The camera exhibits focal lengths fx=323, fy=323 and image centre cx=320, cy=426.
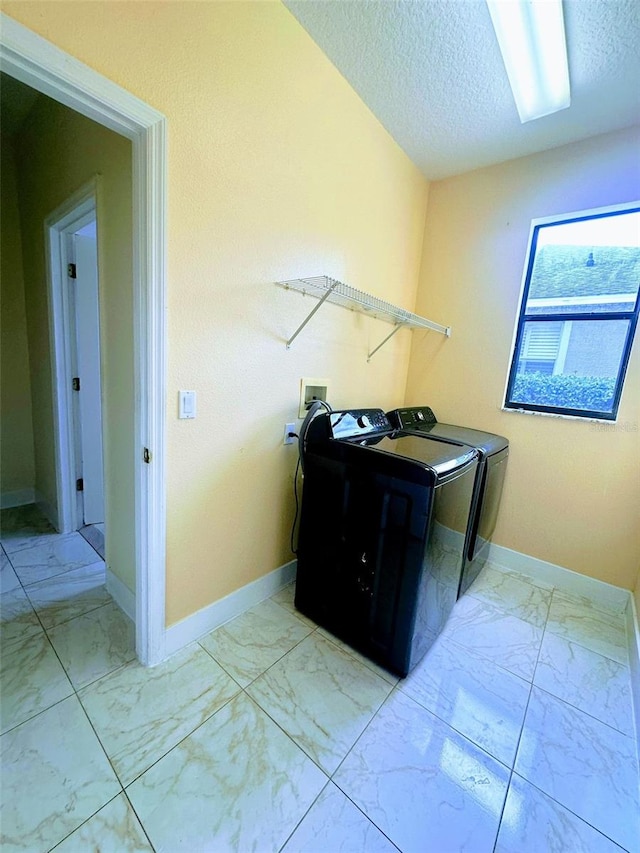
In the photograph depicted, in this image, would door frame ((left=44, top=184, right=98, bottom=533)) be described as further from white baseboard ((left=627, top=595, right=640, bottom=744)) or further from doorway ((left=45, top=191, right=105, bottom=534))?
white baseboard ((left=627, top=595, right=640, bottom=744))

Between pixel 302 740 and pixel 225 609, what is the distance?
0.68 metres

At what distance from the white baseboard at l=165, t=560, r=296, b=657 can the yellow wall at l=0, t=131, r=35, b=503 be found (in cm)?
225

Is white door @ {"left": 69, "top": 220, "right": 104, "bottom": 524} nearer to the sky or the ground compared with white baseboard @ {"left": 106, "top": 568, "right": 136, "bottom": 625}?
nearer to the sky

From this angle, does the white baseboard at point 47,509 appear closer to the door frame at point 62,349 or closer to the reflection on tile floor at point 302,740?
the door frame at point 62,349

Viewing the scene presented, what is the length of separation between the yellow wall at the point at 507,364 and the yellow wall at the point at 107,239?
2.08m

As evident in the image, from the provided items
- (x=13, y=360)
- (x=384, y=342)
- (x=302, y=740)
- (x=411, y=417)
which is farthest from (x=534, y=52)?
(x=13, y=360)

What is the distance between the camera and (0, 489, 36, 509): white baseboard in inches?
104

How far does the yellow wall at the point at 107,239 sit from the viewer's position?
4.70 ft

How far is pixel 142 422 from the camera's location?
1.25 meters

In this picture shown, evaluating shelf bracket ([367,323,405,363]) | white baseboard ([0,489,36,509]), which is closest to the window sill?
shelf bracket ([367,323,405,363])

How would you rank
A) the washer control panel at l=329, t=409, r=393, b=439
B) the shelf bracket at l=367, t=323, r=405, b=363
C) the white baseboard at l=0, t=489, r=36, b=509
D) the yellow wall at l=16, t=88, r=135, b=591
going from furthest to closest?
the white baseboard at l=0, t=489, r=36, b=509 < the shelf bracket at l=367, t=323, r=405, b=363 < the washer control panel at l=329, t=409, r=393, b=439 < the yellow wall at l=16, t=88, r=135, b=591

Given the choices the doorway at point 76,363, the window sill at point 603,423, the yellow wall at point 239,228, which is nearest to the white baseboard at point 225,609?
the yellow wall at point 239,228

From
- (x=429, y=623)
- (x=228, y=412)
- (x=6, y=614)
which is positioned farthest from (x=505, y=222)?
(x=6, y=614)

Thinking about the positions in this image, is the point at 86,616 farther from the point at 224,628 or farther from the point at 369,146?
the point at 369,146
